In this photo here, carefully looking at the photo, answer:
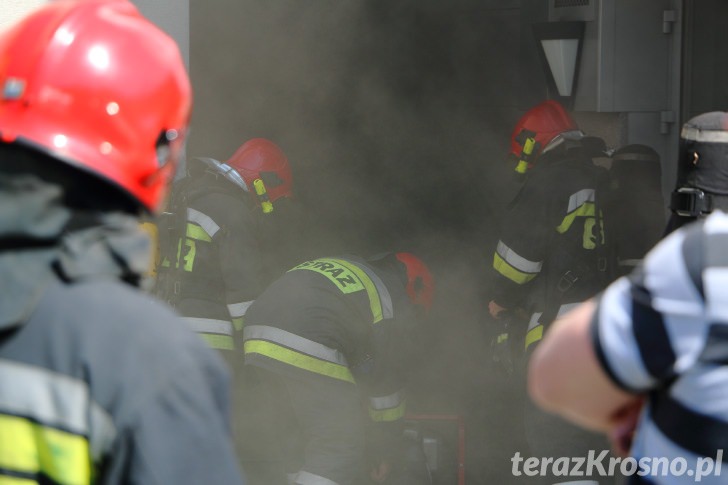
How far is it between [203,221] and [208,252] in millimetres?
160

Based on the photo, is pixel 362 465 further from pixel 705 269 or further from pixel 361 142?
pixel 361 142

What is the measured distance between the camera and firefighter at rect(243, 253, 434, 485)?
3887 mm

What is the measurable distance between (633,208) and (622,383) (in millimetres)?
3276

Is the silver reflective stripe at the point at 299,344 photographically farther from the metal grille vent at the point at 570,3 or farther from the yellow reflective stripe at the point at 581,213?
the metal grille vent at the point at 570,3

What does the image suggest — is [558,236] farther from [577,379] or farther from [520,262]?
[577,379]

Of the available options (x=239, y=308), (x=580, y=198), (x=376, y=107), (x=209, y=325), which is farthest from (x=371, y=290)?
(x=376, y=107)

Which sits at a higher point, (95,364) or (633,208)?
(95,364)

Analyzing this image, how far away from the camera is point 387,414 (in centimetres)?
425

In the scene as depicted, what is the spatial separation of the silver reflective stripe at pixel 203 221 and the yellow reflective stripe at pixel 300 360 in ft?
3.81

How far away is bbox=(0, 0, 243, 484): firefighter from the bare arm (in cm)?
41

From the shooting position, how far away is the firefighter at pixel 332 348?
389 cm

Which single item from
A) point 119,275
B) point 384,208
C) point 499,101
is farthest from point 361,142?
point 119,275

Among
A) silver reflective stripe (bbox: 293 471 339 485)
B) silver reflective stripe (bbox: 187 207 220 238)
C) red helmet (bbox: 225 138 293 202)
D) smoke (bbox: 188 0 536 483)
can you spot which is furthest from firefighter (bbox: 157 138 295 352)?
smoke (bbox: 188 0 536 483)

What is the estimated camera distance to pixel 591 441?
4.39 metres
